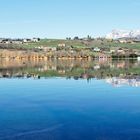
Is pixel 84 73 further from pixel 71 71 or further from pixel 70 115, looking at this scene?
pixel 70 115

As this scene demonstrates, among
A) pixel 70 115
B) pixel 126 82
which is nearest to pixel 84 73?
pixel 126 82

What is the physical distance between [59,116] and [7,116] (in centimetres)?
466

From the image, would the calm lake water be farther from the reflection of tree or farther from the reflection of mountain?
the reflection of tree

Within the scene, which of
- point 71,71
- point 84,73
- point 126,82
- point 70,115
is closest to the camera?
point 70,115

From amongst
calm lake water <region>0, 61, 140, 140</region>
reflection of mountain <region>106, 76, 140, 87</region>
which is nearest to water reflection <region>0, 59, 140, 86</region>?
reflection of mountain <region>106, 76, 140, 87</region>

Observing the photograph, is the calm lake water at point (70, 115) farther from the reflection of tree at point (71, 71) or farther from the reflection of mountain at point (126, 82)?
the reflection of tree at point (71, 71)

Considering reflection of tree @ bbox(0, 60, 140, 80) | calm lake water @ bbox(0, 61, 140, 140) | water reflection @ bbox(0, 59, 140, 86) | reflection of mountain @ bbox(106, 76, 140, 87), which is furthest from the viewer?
reflection of tree @ bbox(0, 60, 140, 80)

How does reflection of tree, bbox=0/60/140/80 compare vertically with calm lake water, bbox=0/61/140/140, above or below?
below

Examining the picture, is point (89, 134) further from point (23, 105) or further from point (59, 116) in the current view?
point (23, 105)

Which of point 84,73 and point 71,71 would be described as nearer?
point 84,73

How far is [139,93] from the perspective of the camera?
58188mm

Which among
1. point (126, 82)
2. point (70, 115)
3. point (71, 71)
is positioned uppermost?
point (70, 115)

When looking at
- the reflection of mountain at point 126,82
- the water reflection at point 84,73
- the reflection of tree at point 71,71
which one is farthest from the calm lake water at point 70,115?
the reflection of tree at point 71,71

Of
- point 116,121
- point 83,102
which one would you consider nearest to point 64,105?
point 83,102
